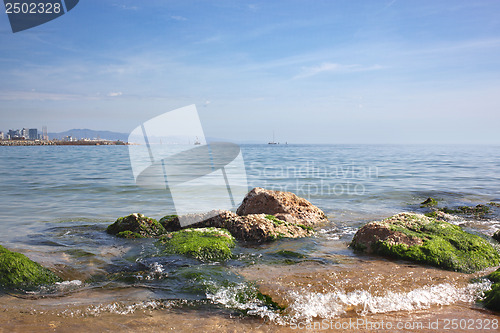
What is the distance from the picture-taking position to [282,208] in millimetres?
8445

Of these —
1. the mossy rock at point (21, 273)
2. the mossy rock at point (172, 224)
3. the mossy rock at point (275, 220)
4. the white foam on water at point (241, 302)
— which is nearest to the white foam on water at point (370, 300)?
the white foam on water at point (241, 302)

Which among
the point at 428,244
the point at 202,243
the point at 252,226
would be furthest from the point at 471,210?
the point at 202,243

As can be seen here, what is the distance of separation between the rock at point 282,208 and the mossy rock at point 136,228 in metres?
2.30

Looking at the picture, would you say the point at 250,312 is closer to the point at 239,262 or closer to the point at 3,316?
the point at 239,262

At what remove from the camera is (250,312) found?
13.4ft

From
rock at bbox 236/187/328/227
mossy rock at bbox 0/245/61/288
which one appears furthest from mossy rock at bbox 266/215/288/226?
mossy rock at bbox 0/245/61/288

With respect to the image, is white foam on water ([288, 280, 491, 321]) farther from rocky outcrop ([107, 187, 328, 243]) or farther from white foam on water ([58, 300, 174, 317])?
rocky outcrop ([107, 187, 328, 243])

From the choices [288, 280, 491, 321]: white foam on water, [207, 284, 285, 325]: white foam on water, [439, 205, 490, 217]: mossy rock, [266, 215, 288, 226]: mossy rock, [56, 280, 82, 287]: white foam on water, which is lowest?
[439, 205, 490, 217]: mossy rock

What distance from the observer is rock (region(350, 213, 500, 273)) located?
18.7 feet

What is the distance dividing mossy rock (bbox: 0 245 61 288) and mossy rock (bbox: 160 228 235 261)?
74.8 inches

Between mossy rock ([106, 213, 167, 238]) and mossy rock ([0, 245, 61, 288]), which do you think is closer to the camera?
mossy rock ([0, 245, 61, 288])

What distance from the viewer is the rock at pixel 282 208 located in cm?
841

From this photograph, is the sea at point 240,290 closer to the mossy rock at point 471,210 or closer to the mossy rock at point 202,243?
the mossy rock at point 202,243

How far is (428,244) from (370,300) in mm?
2274
